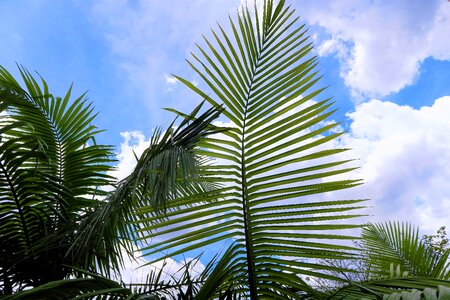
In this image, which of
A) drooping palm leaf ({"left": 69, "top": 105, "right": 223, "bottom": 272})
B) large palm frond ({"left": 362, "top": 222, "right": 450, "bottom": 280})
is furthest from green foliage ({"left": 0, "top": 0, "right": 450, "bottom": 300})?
large palm frond ({"left": 362, "top": 222, "right": 450, "bottom": 280})

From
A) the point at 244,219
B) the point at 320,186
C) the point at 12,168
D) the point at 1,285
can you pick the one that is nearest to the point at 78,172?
the point at 12,168

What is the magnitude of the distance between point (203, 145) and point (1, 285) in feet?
3.35

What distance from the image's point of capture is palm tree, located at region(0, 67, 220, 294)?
141cm

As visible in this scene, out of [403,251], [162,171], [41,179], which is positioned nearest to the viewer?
[162,171]

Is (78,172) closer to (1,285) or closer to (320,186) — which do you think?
(1,285)

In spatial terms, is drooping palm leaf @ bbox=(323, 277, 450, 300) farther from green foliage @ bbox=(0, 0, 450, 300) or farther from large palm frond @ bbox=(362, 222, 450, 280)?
large palm frond @ bbox=(362, 222, 450, 280)

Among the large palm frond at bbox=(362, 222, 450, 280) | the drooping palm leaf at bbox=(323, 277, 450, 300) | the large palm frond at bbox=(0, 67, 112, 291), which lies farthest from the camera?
the large palm frond at bbox=(362, 222, 450, 280)

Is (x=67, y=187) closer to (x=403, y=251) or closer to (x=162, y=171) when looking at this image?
(x=162, y=171)

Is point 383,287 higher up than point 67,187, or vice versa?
point 67,187

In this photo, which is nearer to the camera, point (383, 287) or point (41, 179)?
point (383, 287)

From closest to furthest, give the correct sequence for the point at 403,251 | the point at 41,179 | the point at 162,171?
1. the point at 162,171
2. the point at 41,179
3. the point at 403,251

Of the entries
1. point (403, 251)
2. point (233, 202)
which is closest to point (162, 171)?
point (233, 202)

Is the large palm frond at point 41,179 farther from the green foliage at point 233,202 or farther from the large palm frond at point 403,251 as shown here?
the large palm frond at point 403,251

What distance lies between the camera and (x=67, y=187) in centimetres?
223
